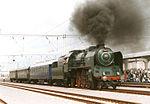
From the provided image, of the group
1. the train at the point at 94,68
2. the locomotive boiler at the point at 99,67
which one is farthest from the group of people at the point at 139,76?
the locomotive boiler at the point at 99,67

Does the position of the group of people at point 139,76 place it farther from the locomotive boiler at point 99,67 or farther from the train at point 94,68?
the locomotive boiler at point 99,67

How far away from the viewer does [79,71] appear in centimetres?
1873

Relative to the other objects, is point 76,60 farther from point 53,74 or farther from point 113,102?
point 113,102

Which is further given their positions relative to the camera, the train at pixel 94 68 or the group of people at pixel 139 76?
the group of people at pixel 139 76

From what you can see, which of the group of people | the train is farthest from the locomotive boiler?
the group of people

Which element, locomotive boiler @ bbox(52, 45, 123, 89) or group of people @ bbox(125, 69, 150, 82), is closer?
locomotive boiler @ bbox(52, 45, 123, 89)

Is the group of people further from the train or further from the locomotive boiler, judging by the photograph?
the locomotive boiler

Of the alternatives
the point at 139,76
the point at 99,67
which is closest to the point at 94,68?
the point at 99,67

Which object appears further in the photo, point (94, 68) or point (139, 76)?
point (139, 76)

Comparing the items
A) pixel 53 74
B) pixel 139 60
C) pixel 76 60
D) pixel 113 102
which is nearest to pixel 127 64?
pixel 139 60

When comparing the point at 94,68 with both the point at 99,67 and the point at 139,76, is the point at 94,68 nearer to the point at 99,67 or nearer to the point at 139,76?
the point at 99,67

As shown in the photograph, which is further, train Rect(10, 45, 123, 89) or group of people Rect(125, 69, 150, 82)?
group of people Rect(125, 69, 150, 82)

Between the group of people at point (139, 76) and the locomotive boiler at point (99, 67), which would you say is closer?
the locomotive boiler at point (99, 67)

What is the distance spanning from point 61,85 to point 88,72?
750 cm
